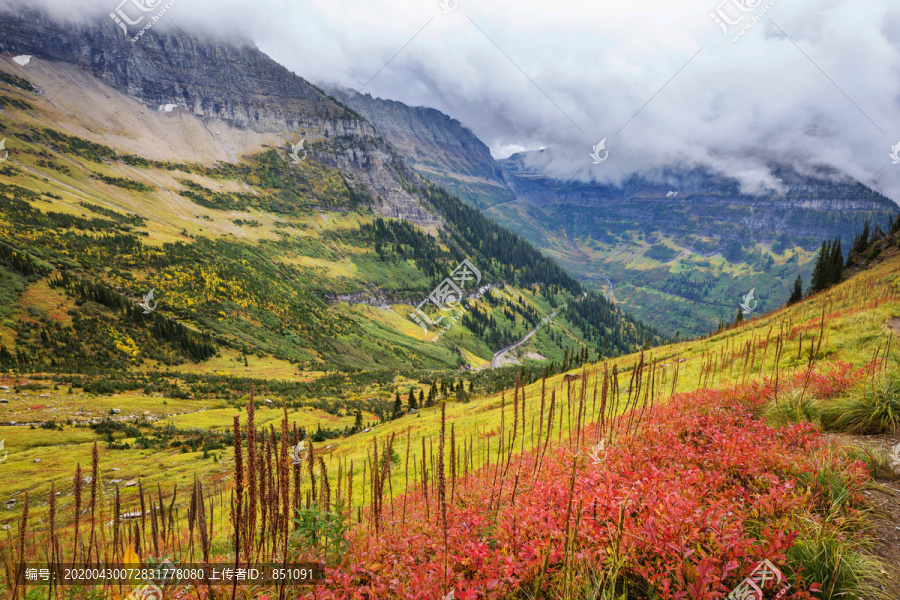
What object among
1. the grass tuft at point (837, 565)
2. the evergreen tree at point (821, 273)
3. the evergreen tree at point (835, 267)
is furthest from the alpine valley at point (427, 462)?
the evergreen tree at point (821, 273)

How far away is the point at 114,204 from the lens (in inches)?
6235

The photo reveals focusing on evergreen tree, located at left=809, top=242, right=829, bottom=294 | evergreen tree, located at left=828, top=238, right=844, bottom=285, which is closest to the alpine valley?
evergreen tree, located at left=828, top=238, right=844, bottom=285

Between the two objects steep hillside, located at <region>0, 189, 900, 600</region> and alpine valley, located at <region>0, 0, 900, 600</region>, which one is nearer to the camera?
steep hillside, located at <region>0, 189, 900, 600</region>

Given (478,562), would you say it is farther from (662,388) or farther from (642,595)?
(662,388)

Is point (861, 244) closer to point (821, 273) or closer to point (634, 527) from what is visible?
point (821, 273)

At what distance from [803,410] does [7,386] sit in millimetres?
59361

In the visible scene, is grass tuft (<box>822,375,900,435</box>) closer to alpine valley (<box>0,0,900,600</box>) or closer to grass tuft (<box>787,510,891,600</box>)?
alpine valley (<box>0,0,900,600</box>)

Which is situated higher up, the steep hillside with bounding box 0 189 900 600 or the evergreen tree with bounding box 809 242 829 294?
the evergreen tree with bounding box 809 242 829 294

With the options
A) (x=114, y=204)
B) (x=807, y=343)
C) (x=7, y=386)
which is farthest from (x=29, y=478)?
(x=114, y=204)

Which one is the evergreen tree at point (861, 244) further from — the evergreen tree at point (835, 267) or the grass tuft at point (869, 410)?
the grass tuft at point (869, 410)
